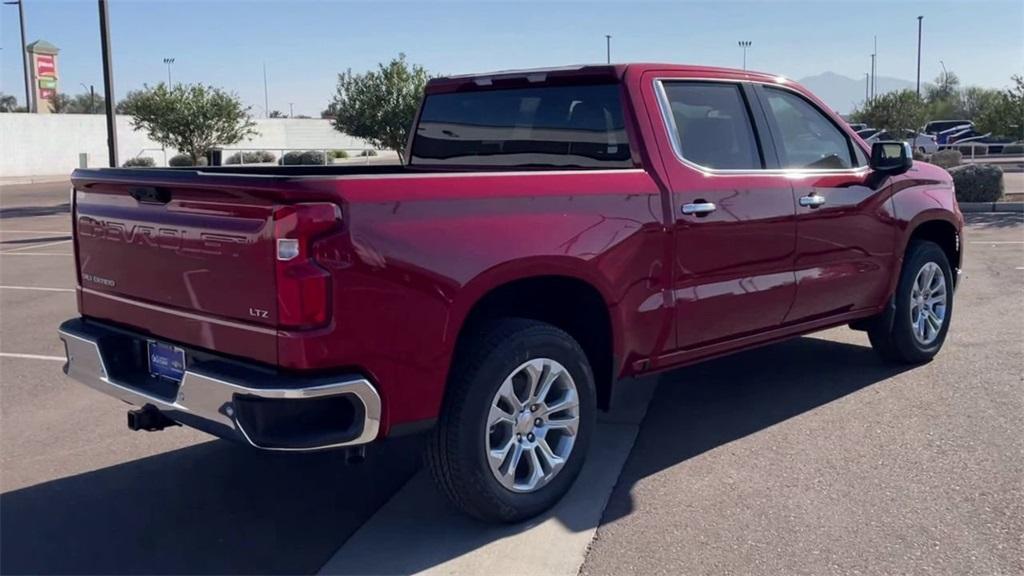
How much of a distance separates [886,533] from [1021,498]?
82 centimetres

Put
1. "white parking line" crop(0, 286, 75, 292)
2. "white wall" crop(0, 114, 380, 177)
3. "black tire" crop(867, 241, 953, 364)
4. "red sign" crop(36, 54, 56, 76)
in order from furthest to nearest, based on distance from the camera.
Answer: "red sign" crop(36, 54, 56, 76), "white wall" crop(0, 114, 380, 177), "white parking line" crop(0, 286, 75, 292), "black tire" crop(867, 241, 953, 364)

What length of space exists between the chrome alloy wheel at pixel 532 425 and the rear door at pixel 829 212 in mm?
1848

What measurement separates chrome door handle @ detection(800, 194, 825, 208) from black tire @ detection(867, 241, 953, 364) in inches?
48.7

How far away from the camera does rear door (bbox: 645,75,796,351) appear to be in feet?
16.3

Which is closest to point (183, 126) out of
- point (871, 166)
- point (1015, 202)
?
point (1015, 202)

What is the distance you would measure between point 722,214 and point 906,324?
7.38ft

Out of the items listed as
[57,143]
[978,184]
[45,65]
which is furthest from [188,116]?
[45,65]

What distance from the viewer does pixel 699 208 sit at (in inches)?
196

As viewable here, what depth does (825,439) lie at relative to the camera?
17.7 feet

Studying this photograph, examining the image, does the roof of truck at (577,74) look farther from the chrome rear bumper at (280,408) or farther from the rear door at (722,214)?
the chrome rear bumper at (280,408)

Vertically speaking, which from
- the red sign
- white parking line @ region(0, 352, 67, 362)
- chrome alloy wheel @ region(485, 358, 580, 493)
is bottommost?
white parking line @ region(0, 352, 67, 362)

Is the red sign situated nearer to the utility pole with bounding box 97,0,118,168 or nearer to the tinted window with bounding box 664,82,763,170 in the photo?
the utility pole with bounding box 97,0,118,168

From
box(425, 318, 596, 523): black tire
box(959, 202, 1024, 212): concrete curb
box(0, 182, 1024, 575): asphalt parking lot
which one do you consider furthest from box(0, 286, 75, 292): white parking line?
box(959, 202, 1024, 212): concrete curb

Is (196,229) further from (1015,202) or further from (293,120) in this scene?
(293,120)
